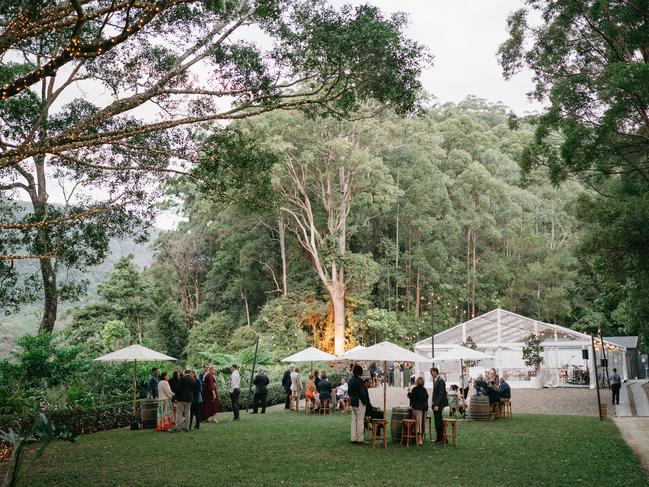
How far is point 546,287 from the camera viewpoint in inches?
1485

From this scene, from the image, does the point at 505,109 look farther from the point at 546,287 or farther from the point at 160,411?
the point at 160,411

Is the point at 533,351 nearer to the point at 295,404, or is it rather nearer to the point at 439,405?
the point at 295,404

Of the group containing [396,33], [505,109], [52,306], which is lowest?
[52,306]

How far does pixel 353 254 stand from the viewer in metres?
31.1

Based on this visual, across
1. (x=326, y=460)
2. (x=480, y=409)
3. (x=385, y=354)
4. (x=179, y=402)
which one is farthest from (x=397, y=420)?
(x=480, y=409)

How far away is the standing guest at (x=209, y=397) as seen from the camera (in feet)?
42.4

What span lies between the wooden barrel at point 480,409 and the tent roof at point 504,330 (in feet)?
44.3

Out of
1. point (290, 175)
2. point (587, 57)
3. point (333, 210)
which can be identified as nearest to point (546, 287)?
point (333, 210)

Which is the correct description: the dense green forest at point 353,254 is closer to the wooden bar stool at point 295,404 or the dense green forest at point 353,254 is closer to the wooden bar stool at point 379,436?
the wooden bar stool at point 295,404

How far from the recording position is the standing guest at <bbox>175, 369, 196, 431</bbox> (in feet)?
37.9

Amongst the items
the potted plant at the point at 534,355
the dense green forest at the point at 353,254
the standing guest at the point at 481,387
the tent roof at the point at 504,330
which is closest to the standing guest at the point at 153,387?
the standing guest at the point at 481,387

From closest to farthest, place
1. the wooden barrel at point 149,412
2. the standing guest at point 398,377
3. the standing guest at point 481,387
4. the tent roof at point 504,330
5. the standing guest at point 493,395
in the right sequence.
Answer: the wooden barrel at point 149,412, the standing guest at point 493,395, the standing guest at point 481,387, the tent roof at point 504,330, the standing guest at point 398,377

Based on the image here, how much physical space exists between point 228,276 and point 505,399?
978 inches

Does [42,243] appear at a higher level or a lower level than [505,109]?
lower
